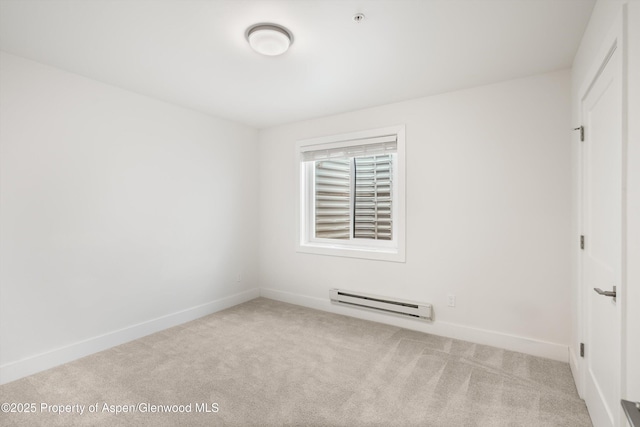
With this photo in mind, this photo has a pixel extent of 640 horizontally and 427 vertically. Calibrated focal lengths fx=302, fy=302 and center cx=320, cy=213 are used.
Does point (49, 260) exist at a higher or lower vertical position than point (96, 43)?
lower

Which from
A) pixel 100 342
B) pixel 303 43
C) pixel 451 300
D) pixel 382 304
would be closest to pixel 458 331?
pixel 451 300

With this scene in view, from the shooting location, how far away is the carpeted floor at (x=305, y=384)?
191 centimetres

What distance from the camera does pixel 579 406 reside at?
1.99 metres

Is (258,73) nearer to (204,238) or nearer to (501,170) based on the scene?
(204,238)

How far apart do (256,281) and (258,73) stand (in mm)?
2946

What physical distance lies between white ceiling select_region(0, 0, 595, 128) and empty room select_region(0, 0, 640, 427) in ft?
0.06

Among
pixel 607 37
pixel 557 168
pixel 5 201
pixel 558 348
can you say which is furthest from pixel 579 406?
pixel 5 201

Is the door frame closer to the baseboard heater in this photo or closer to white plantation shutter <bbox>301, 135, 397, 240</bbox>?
the baseboard heater

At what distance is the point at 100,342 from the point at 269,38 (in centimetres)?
301

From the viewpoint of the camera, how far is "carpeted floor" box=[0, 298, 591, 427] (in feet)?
6.25

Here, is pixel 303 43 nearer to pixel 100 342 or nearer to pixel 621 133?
pixel 621 133

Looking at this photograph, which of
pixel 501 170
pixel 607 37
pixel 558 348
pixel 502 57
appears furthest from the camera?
pixel 501 170

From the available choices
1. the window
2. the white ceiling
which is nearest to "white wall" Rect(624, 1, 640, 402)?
the white ceiling

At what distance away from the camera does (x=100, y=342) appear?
2.80 meters
